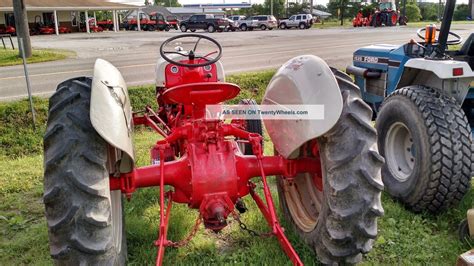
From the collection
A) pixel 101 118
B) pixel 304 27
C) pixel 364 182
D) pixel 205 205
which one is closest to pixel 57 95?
pixel 101 118

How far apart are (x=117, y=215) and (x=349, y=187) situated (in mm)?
1559

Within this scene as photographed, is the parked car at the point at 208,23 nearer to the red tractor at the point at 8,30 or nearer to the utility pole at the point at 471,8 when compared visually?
the red tractor at the point at 8,30

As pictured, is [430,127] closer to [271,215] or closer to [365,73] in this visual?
[271,215]

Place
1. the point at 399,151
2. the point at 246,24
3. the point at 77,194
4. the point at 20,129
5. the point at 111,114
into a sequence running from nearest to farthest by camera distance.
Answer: the point at 77,194, the point at 111,114, the point at 399,151, the point at 20,129, the point at 246,24

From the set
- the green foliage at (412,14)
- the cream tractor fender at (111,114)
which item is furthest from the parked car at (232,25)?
the cream tractor fender at (111,114)

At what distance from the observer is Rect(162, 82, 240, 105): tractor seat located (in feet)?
9.96

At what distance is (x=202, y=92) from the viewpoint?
10.0 ft

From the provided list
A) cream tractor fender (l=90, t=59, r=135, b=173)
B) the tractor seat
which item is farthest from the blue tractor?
cream tractor fender (l=90, t=59, r=135, b=173)

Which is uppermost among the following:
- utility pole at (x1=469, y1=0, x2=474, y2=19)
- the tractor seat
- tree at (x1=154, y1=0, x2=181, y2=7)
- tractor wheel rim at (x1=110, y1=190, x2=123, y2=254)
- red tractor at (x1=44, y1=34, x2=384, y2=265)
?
tree at (x1=154, y1=0, x2=181, y2=7)

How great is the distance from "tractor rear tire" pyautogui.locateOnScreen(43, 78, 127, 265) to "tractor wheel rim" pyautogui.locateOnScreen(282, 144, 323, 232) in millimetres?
1480

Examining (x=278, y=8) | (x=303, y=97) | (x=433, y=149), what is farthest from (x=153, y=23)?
(x=303, y=97)

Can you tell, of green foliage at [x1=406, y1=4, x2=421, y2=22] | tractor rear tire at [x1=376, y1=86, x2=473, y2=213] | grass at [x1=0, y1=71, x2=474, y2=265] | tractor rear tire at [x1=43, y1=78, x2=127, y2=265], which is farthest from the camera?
green foliage at [x1=406, y1=4, x2=421, y2=22]

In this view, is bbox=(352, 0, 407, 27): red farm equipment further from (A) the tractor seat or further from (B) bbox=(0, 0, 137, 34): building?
(A) the tractor seat

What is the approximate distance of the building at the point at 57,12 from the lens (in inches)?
1538
